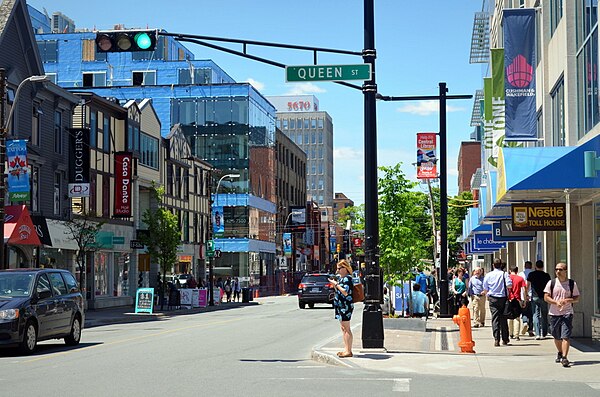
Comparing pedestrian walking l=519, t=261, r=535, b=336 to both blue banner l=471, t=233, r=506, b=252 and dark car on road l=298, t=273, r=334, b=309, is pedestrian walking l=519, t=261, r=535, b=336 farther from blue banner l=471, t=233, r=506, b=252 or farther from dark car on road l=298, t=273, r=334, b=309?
dark car on road l=298, t=273, r=334, b=309

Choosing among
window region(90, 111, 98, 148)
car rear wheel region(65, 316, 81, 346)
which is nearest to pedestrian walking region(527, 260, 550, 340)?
car rear wheel region(65, 316, 81, 346)

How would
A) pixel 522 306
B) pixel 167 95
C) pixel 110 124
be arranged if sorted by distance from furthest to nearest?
pixel 167 95
pixel 110 124
pixel 522 306

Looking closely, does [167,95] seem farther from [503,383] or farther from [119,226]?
[503,383]

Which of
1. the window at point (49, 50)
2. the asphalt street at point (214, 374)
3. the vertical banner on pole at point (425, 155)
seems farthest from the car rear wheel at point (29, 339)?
the window at point (49, 50)

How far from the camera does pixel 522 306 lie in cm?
2138

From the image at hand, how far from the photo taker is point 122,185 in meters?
48.8

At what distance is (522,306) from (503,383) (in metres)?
8.22

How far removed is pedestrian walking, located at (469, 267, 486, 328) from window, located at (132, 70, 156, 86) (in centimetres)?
6272

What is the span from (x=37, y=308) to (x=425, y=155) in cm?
1885

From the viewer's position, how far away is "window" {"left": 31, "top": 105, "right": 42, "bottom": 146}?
1558 inches

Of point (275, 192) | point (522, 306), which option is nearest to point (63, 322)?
point (522, 306)

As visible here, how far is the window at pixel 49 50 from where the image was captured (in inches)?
3346

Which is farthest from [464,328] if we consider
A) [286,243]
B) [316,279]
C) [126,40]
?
[286,243]

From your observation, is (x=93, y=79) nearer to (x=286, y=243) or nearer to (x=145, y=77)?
(x=145, y=77)
